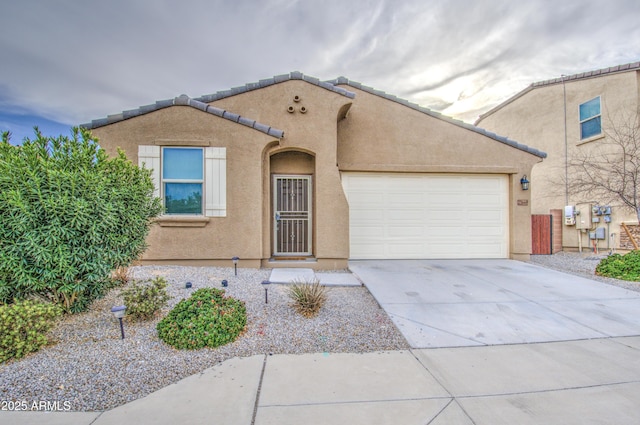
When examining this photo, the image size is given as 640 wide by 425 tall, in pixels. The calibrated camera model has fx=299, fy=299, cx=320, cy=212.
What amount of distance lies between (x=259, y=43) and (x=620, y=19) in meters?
10.7

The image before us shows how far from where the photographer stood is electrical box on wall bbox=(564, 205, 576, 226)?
37.1ft

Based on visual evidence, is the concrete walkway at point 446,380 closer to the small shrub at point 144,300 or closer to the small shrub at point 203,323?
the small shrub at point 203,323

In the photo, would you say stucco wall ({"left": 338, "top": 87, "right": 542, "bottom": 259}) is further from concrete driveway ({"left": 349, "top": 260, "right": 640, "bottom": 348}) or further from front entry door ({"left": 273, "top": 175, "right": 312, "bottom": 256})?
concrete driveway ({"left": 349, "top": 260, "right": 640, "bottom": 348})

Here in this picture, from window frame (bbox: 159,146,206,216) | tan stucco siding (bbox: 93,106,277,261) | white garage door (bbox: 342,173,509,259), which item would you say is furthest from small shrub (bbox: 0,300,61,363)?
white garage door (bbox: 342,173,509,259)

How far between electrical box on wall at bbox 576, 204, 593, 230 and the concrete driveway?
17.5 ft

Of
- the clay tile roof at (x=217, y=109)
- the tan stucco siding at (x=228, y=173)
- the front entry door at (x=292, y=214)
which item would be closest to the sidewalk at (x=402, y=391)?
the tan stucco siding at (x=228, y=173)

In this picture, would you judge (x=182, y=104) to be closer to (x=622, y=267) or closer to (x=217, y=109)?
(x=217, y=109)

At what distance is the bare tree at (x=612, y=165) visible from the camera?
877 cm

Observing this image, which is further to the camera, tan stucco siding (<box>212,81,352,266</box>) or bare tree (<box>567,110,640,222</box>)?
bare tree (<box>567,110,640,222</box>)

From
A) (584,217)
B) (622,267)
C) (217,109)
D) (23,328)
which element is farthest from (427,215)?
(23,328)

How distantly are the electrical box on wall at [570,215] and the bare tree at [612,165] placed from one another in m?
0.54

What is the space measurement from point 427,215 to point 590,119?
7.90 metres

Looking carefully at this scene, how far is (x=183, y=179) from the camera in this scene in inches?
272

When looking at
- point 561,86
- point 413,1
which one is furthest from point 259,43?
point 561,86
